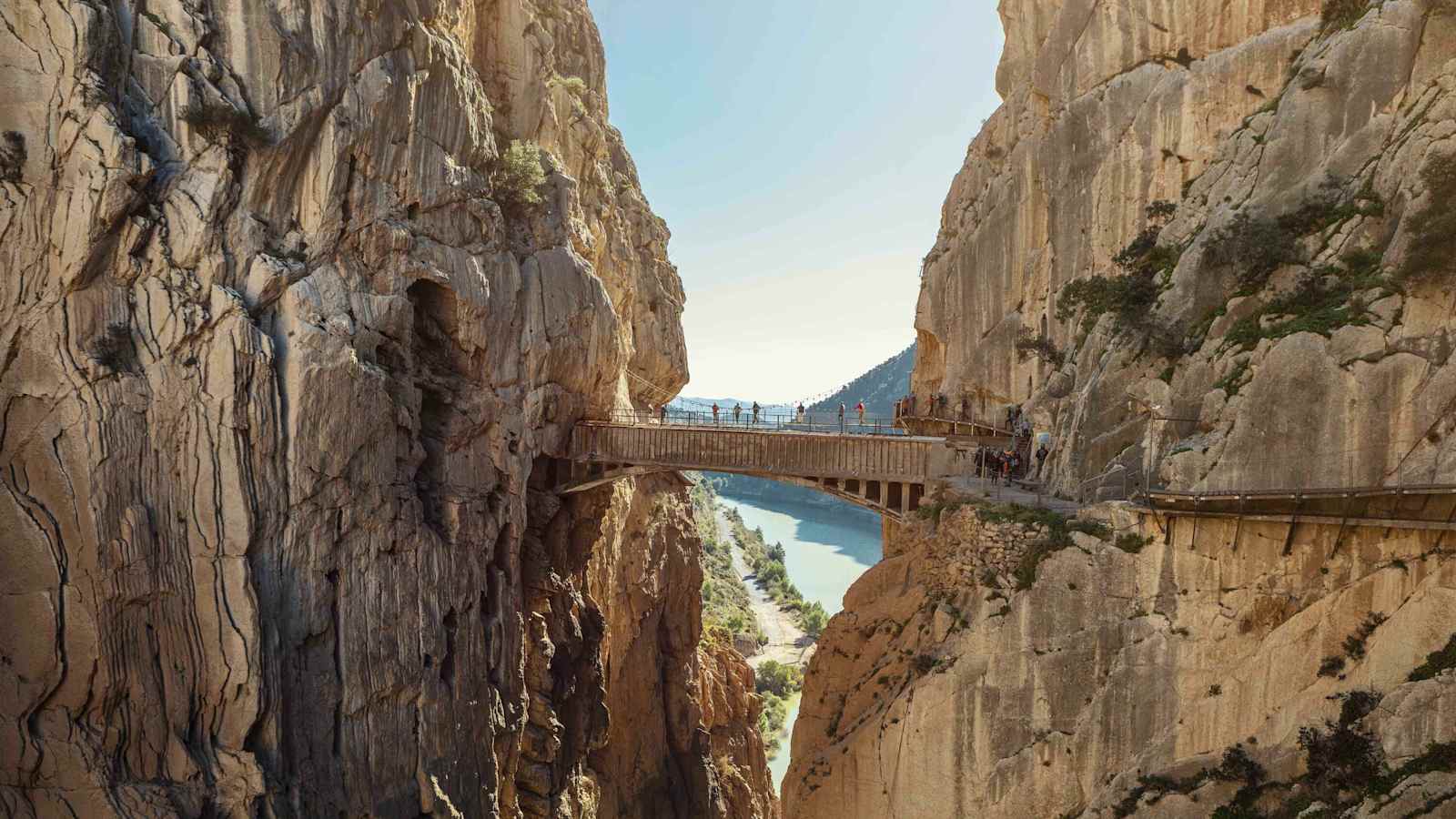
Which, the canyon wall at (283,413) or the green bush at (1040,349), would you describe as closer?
the canyon wall at (283,413)

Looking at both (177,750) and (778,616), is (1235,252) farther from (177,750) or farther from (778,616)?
(778,616)

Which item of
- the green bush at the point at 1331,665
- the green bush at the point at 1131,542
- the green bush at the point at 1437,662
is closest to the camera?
the green bush at the point at 1437,662

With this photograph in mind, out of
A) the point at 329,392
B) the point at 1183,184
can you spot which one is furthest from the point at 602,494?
the point at 1183,184

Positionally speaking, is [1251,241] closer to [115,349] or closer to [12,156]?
[115,349]

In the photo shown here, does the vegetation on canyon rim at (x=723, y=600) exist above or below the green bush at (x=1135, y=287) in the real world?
below

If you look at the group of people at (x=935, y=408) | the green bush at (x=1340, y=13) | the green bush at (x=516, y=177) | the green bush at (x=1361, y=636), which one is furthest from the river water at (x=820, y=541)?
the green bush at (x=1361, y=636)

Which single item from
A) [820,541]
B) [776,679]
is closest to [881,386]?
[820,541]

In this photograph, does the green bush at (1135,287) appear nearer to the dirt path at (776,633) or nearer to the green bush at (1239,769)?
the green bush at (1239,769)

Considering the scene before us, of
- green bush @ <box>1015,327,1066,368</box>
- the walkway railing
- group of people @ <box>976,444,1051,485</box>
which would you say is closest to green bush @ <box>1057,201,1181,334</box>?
green bush @ <box>1015,327,1066,368</box>
